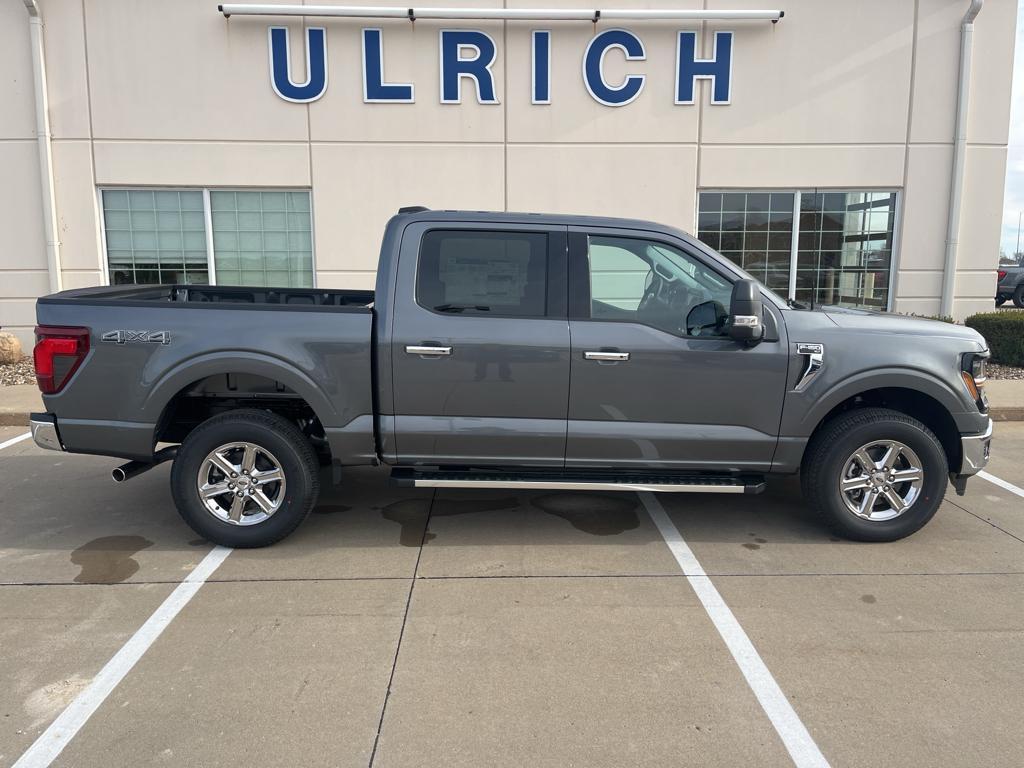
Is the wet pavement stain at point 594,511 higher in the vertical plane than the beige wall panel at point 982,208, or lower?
lower

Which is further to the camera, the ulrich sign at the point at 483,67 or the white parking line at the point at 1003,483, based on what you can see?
the ulrich sign at the point at 483,67

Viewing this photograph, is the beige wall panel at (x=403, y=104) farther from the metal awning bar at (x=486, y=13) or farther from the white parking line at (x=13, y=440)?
the white parking line at (x=13, y=440)

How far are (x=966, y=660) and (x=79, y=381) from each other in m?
4.90

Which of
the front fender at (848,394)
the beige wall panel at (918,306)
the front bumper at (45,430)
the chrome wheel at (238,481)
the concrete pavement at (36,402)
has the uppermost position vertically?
the beige wall panel at (918,306)

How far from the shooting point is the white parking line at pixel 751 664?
2.64 m

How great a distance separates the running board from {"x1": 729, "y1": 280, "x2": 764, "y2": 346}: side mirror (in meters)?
0.92

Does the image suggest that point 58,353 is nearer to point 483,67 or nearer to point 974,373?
point 974,373

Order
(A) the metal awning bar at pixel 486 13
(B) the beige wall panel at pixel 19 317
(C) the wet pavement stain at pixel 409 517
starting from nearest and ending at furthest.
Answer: (C) the wet pavement stain at pixel 409 517
(A) the metal awning bar at pixel 486 13
(B) the beige wall panel at pixel 19 317

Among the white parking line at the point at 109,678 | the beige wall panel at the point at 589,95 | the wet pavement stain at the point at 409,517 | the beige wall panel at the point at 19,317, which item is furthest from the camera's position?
the beige wall panel at the point at 19,317

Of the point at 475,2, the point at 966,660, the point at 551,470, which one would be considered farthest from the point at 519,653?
the point at 475,2

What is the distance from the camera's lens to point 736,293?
13.1ft

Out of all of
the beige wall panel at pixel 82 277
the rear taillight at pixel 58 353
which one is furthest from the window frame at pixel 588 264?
the beige wall panel at pixel 82 277

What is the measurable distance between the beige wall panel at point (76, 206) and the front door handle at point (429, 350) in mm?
8499

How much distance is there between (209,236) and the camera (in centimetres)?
1054
